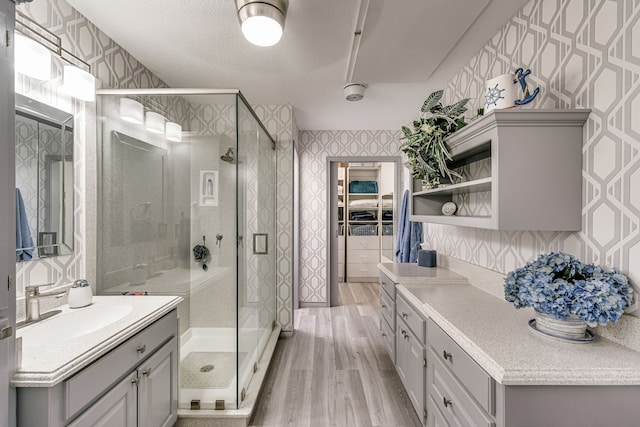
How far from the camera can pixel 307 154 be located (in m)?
4.24

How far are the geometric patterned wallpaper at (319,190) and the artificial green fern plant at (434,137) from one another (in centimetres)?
211

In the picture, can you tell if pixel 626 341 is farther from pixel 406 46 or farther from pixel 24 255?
pixel 24 255

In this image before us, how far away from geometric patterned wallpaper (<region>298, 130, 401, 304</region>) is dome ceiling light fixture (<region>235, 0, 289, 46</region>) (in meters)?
2.61

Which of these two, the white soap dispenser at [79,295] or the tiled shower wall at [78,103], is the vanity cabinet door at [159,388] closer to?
the white soap dispenser at [79,295]

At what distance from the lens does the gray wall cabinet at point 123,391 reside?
0.97 metres

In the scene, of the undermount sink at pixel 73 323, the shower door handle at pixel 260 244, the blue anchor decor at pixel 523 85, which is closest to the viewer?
the undermount sink at pixel 73 323

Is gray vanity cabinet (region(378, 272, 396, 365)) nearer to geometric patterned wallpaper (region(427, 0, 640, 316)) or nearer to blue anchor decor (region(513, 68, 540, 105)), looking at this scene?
geometric patterned wallpaper (region(427, 0, 640, 316))

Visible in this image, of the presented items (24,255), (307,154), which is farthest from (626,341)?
(307,154)

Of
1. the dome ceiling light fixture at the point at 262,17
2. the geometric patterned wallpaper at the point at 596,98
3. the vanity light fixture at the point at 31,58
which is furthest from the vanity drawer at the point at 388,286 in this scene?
the vanity light fixture at the point at 31,58

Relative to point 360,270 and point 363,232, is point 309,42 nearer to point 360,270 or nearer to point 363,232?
point 363,232

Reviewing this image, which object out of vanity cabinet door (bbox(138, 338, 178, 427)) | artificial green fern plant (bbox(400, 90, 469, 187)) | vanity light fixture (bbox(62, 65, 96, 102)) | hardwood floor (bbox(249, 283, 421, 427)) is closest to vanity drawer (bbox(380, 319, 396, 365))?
hardwood floor (bbox(249, 283, 421, 427))

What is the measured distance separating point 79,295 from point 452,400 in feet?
6.21

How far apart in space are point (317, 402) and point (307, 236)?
233 centimetres

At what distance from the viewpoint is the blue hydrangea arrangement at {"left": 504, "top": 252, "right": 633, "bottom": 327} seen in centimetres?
101
